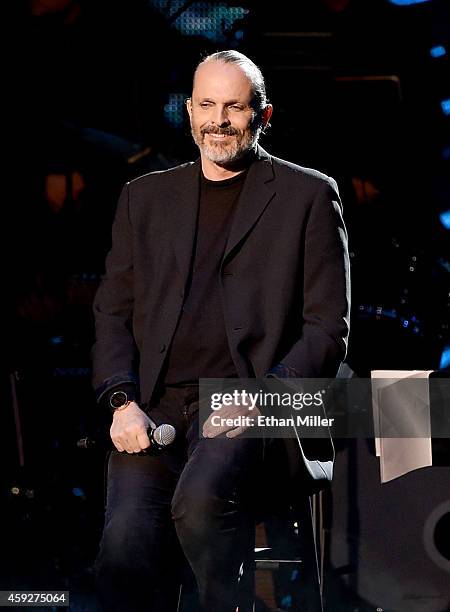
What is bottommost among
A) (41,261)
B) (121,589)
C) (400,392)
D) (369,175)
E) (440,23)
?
(121,589)

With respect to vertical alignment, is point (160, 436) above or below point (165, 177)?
below

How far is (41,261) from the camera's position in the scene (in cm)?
402

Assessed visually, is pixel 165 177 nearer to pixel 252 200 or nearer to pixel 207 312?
pixel 252 200

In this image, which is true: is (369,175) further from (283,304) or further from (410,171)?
(283,304)

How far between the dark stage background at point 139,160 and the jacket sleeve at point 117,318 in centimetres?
129

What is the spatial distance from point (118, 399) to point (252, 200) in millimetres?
607

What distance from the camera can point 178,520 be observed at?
226 cm

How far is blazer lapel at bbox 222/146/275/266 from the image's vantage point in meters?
2.56

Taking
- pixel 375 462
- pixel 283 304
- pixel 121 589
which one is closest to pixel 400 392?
pixel 375 462

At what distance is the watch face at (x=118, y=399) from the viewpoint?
251cm

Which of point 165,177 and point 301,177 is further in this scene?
point 165,177

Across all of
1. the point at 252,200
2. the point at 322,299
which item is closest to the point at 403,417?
the point at 322,299

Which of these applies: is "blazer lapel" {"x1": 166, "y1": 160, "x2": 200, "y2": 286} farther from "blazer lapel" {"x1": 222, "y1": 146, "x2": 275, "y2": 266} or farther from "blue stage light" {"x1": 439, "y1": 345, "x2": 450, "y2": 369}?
"blue stage light" {"x1": 439, "y1": 345, "x2": 450, "y2": 369}

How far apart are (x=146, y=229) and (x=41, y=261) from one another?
4.64 feet
